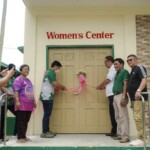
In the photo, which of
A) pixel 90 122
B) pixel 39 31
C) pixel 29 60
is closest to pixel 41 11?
pixel 39 31

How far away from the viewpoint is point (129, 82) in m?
5.82

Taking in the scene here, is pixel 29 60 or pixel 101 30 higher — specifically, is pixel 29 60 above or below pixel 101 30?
below

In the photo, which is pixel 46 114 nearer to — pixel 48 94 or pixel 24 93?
pixel 48 94

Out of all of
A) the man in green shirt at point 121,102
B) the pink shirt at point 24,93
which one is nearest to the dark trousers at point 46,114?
the pink shirt at point 24,93

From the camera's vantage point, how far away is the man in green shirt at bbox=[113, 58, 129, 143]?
604 centimetres

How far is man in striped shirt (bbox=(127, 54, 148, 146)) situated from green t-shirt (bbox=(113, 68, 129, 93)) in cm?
37

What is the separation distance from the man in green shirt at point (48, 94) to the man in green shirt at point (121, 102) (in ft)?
4.83

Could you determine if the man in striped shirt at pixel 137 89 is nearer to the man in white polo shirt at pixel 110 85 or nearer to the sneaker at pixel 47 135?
the man in white polo shirt at pixel 110 85

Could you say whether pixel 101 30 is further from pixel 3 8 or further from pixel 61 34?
pixel 3 8

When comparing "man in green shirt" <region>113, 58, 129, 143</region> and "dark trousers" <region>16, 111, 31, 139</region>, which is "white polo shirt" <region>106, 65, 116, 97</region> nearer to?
"man in green shirt" <region>113, 58, 129, 143</region>

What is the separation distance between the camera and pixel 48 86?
705 centimetres

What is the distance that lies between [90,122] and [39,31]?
108 inches

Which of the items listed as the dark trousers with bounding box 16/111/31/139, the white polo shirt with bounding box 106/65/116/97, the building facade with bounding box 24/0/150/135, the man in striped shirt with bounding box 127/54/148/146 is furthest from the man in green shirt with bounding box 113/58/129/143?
the dark trousers with bounding box 16/111/31/139

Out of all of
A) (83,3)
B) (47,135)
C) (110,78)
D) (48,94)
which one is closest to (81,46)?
(83,3)
